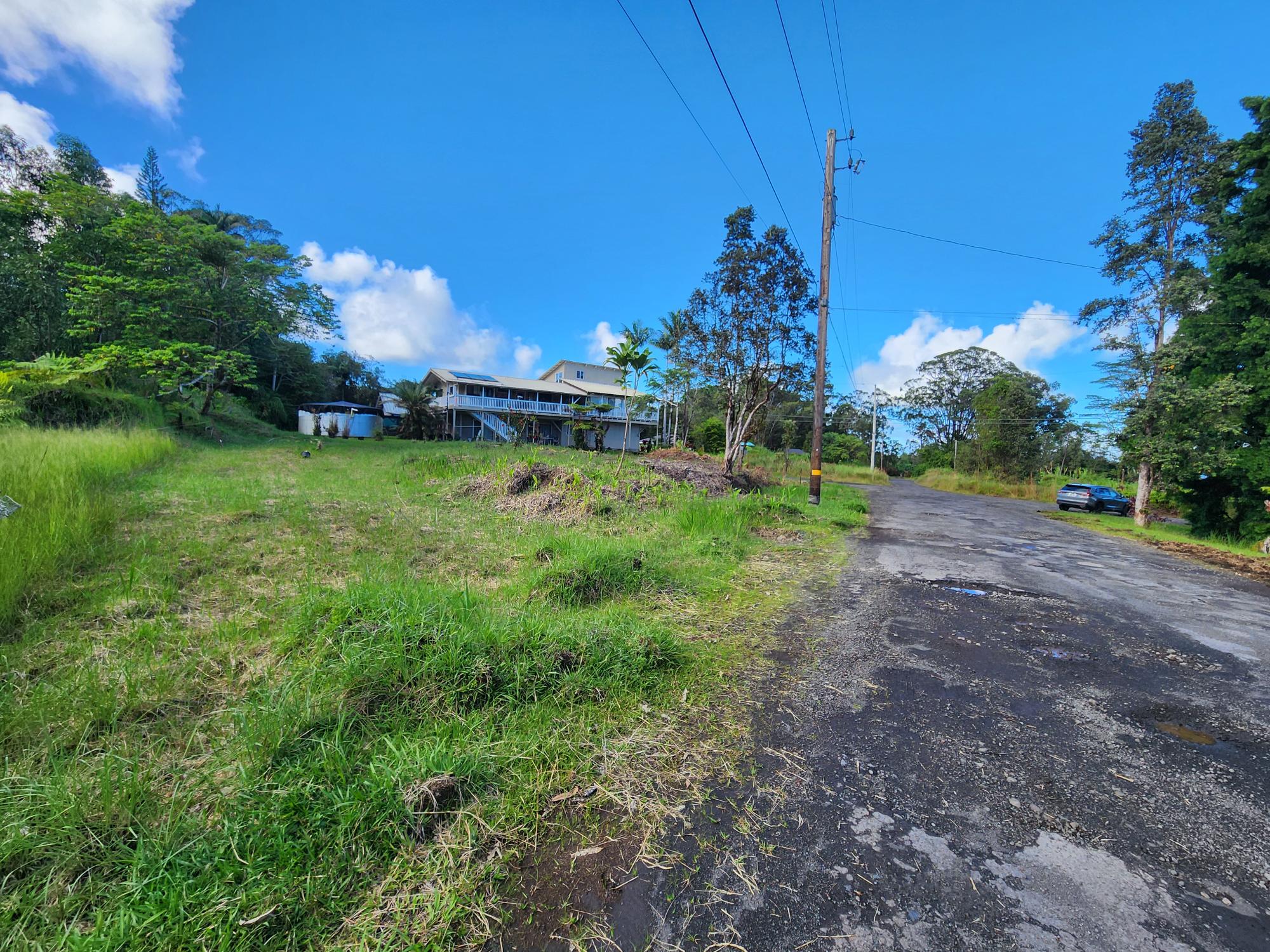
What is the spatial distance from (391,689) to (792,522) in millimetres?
7922

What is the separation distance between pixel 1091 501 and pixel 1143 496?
19.8 feet

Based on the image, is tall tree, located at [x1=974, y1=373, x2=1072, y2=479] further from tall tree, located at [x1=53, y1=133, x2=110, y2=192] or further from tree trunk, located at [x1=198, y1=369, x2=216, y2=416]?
tall tree, located at [x1=53, y1=133, x2=110, y2=192]

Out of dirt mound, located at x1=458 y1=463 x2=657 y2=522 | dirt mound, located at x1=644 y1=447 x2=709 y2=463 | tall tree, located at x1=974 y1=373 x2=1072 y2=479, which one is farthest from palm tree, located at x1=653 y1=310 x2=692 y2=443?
tall tree, located at x1=974 y1=373 x2=1072 y2=479

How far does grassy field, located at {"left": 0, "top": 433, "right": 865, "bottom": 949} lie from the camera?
4.37 ft

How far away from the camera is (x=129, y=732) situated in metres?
1.98

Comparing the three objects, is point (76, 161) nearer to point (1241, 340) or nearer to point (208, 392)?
point (208, 392)

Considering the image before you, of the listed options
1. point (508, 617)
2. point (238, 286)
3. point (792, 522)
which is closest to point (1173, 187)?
point (792, 522)

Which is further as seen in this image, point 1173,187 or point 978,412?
point 978,412

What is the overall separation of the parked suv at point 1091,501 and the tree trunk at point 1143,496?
5123 millimetres

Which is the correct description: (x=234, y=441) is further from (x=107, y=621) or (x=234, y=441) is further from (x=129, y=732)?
(x=129, y=732)

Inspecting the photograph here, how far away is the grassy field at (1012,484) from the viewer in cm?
2695

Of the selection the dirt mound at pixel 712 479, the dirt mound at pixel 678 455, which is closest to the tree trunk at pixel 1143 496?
the dirt mound at pixel 712 479

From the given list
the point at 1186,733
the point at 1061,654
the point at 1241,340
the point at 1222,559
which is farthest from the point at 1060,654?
the point at 1241,340

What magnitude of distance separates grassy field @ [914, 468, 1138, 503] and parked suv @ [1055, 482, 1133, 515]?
22.7ft
